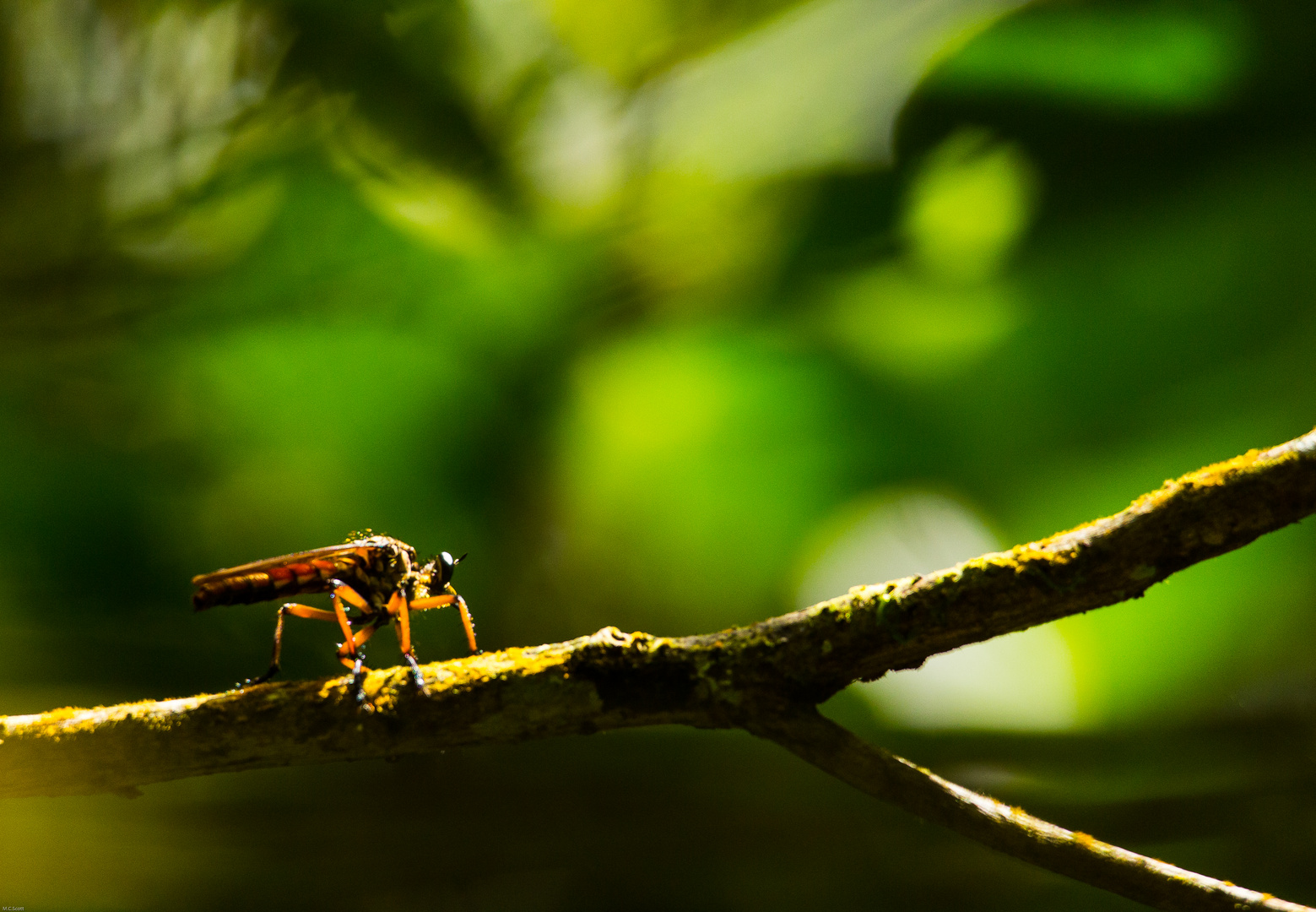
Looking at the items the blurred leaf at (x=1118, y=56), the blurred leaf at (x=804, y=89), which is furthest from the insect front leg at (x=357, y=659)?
the blurred leaf at (x=1118, y=56)

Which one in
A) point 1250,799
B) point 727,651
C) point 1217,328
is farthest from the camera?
point 1217,328

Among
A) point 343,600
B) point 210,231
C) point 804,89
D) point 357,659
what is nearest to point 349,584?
point 343,600

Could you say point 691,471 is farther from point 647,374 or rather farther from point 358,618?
point 358,618

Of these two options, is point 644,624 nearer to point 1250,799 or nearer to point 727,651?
point 727,651

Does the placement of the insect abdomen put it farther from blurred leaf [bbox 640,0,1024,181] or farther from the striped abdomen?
blurred leaf [bbox 640,0,1024,181]

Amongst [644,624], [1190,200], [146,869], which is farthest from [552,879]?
[1190,200]

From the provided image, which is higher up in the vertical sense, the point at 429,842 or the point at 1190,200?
the point at 1190,200

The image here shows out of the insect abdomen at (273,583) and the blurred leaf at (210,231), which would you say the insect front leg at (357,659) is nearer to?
the insect abdomen at (273,583)
